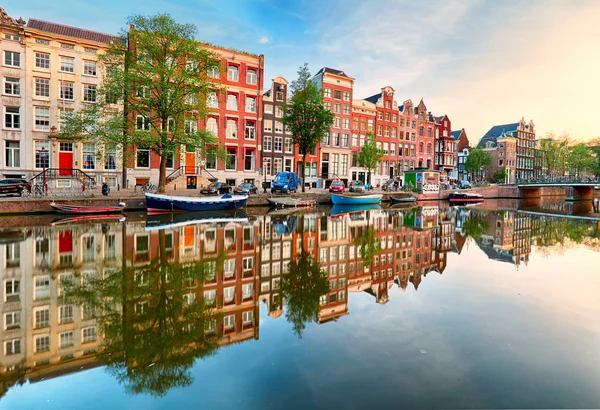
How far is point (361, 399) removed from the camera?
4.91 m

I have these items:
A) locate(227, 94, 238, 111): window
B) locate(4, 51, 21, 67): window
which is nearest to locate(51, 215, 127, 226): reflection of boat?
locate(4, 51, 21, 67): window

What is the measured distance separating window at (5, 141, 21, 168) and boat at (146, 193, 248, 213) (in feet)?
54.5

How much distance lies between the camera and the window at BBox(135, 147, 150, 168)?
37.5 meters

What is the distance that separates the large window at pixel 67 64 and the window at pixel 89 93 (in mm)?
1855

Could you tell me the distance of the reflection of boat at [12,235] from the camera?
15.8m

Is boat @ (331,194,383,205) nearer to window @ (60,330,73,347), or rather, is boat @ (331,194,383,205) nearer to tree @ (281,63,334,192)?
tree @ (281,63,334,192)

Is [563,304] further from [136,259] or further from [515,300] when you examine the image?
[136,259]

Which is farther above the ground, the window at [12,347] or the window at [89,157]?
the window at [89,157]

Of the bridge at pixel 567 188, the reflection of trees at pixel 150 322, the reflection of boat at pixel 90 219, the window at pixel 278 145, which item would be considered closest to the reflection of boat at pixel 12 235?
the reflection of boat at pixel 90 219

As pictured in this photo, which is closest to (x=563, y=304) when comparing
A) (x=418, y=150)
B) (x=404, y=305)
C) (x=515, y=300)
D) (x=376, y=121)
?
(x=515, y=300)

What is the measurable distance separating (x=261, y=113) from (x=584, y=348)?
44039 millimetres

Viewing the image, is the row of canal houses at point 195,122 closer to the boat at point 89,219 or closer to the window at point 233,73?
the window at point 233,73

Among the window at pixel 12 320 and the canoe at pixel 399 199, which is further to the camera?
the canoe at pixel 399 199

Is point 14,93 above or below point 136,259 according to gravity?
above
